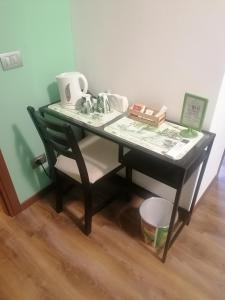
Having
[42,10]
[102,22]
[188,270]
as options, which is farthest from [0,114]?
[188,270]

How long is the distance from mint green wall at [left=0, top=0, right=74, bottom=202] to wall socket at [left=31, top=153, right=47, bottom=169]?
30mm

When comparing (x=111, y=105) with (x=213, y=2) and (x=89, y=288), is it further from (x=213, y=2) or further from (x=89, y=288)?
(x=89, y=288)

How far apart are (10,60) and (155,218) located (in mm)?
1328

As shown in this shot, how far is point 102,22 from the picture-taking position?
1443 millimetres

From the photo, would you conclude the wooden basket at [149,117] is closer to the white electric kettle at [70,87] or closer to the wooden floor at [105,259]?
the white electric kettle at [70,87]

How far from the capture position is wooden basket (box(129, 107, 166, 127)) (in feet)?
4.37

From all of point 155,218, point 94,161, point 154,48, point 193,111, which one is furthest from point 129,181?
point 154,48

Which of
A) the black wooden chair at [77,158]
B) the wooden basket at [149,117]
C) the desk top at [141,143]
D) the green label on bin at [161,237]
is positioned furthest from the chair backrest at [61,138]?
the green label on bin at [161,237]

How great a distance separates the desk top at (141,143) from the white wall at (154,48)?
14 centimetres

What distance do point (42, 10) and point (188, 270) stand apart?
1759 mm

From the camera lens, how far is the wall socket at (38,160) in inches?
67.3

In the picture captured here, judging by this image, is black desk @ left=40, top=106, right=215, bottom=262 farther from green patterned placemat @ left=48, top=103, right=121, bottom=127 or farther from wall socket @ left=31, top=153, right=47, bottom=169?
wall socket @ left=31, top=153, right=47, bottom=169

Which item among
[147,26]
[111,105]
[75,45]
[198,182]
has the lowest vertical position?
[198,182]

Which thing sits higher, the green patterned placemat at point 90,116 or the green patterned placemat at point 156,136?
the green patterned placemat at point 90,116
